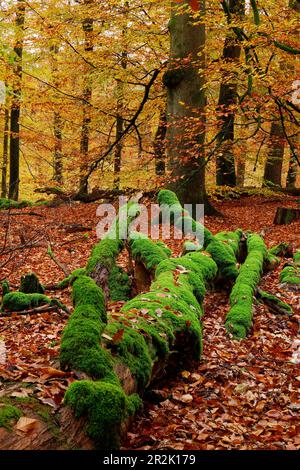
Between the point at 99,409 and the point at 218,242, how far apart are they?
231 inches

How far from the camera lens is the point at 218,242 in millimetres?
8203

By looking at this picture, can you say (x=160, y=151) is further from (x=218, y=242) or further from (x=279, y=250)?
(x=218, y=242)

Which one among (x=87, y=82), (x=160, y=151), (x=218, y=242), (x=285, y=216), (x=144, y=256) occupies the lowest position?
(x=144, y=256)

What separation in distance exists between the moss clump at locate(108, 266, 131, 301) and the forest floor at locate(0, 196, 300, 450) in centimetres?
34

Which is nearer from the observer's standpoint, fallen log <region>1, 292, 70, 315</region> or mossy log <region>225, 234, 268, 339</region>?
mossy log <region>225, 234, 268, 339</region>

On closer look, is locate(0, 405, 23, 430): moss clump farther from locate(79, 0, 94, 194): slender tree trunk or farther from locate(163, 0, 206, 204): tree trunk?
locate(79, 0, 94, 194): slender tree trunk

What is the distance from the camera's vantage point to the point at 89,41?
14258mm

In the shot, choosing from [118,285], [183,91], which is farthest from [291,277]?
[183,91]

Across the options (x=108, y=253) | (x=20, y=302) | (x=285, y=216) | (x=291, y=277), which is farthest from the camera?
(x=285, y=216)

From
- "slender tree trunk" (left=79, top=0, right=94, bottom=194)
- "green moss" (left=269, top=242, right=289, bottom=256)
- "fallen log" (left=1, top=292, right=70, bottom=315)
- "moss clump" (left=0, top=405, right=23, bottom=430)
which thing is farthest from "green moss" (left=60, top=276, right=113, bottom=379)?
"slender tree trunk" (left=79, top=0, right=94, bottom=194)

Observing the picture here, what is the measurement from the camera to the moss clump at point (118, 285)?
7.27 meters

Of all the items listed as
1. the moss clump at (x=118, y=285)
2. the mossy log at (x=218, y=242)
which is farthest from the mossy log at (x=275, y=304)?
the moss clump at (x=118, y=285)

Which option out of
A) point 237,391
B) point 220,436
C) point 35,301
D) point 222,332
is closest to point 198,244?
point 222,332

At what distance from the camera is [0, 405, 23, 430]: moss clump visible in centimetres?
238
